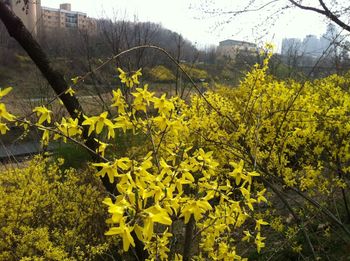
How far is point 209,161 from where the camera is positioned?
1884mm

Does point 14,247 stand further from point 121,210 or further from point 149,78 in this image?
point 149,78

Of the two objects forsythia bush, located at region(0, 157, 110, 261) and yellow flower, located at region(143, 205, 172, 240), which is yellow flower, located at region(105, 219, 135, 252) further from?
forsythia bush, located at region(0, 157, 110, 261)

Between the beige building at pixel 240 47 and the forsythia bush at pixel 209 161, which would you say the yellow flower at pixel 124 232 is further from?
the beige building at pixel 240 47

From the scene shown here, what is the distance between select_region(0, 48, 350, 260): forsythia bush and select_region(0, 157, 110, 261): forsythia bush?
0.64 metres

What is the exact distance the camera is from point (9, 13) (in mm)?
3580

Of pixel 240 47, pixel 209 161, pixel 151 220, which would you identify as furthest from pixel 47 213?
pixel 240 47

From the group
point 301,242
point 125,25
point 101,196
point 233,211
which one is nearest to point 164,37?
point 125,25

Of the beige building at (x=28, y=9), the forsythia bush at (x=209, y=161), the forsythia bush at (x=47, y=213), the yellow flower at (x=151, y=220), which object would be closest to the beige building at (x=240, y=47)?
the forsythia bush at (x=209, y=161)

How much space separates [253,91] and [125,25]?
4.81m

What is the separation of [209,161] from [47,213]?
387cm

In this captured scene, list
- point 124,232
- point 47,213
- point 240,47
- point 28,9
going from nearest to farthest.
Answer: point 124,232 < point 28,9 < point 47,213 < point 240,47

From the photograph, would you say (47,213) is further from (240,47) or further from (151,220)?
(240,47)

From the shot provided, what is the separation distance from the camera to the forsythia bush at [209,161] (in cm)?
156

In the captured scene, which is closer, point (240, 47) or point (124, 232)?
point (124, 232)
